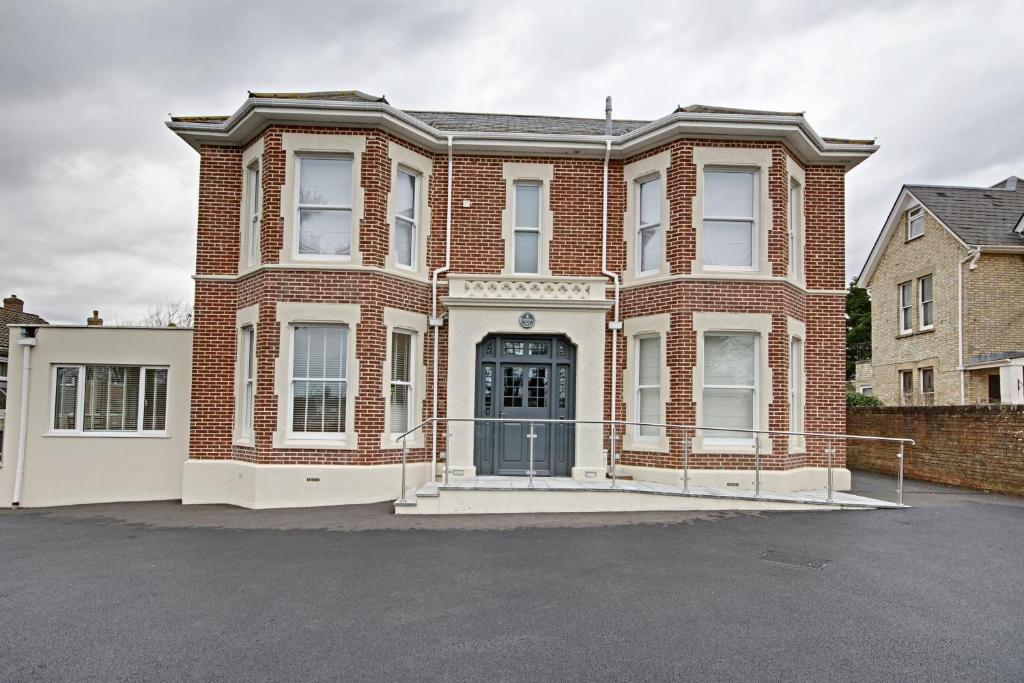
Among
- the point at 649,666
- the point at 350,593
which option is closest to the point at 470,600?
the point at 350,593

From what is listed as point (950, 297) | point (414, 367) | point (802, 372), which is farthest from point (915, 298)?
point (414, 367)

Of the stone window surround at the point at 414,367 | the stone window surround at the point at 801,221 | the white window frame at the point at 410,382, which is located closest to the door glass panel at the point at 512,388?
the stone window surround at the point at 414,367

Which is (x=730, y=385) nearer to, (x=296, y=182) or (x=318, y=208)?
(x=318, y=208)

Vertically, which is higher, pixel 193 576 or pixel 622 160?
pixel 622 160

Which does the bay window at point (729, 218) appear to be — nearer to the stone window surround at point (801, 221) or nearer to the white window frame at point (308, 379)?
the stone window surround at point (801, 221)

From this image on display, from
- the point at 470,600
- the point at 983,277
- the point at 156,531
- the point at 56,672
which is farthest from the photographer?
the point at 983,277

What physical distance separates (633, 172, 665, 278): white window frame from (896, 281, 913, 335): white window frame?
45.7 ft

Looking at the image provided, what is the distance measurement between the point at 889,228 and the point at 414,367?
18.6 meters

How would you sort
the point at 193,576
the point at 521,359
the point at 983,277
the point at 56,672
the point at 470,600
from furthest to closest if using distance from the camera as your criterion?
the point at 983,277 → the point at 521,359 → the point at 193,576 → the point at 470,600 → the point at 56,672

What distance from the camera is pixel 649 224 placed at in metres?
12.4

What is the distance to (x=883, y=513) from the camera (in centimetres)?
1021

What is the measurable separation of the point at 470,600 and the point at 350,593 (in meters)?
1.13

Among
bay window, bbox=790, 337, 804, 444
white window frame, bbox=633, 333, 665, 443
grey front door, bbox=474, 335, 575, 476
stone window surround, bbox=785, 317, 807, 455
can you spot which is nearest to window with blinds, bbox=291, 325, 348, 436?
grey front door, bbox=474, 335, 575, 476

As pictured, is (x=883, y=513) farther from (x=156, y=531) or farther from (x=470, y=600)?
(x=156, y=531)
